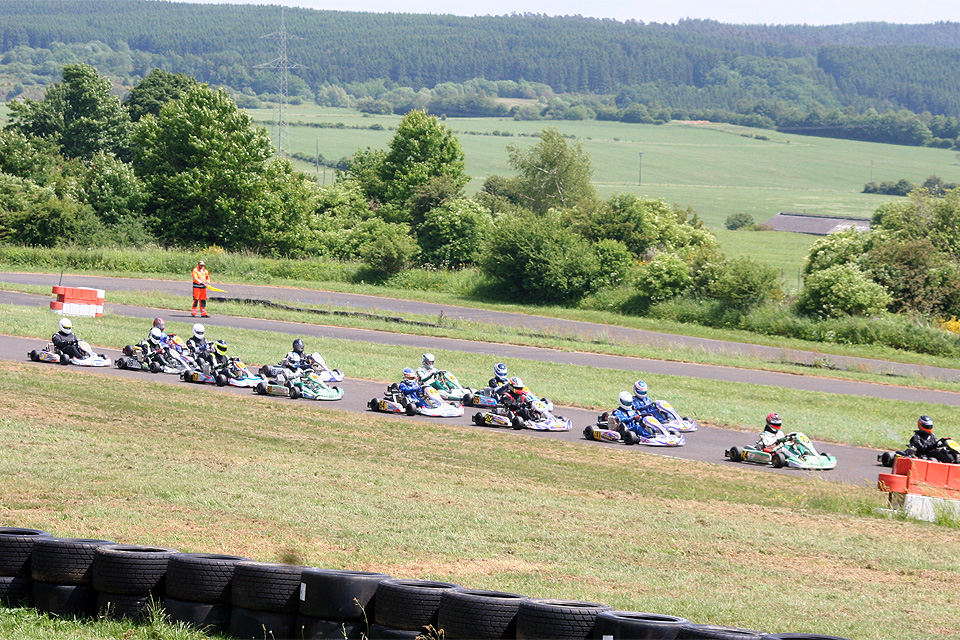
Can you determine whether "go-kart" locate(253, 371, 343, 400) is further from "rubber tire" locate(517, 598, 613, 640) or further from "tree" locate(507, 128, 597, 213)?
"tree" locate(507, 128, 597, 213)

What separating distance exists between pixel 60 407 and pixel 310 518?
27.8 ft

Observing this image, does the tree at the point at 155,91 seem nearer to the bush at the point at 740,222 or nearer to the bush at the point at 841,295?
the bush at the point at 841,295

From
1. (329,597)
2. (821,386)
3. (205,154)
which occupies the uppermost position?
(205,154)

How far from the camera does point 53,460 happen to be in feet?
44.2

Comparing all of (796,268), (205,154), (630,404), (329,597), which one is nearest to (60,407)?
(630,404)

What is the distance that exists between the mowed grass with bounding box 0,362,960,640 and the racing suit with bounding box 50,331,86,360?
502 cm

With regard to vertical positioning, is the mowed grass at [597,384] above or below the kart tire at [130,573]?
below

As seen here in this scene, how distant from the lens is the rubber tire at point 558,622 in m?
6.67

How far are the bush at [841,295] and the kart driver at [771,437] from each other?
25.2m

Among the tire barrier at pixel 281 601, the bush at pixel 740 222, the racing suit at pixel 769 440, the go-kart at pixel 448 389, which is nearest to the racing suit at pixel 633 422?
the racing suit at pixel 769 440

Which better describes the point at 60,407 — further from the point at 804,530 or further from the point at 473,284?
the point at 473,284

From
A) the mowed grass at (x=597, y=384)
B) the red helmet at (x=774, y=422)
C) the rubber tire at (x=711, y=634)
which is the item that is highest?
the rubber tire at (x=711, y=634)

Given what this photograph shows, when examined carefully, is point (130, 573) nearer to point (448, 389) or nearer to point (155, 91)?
point (448, 389)

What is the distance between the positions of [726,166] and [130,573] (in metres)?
171
